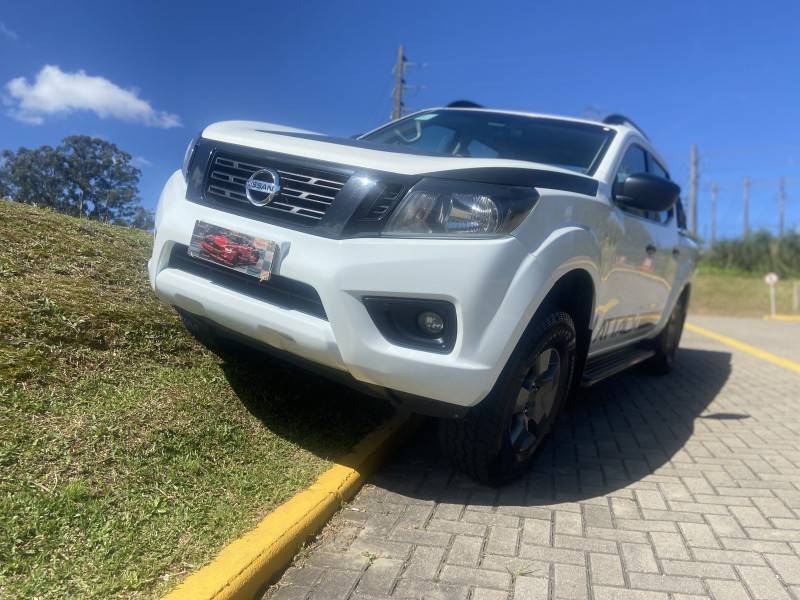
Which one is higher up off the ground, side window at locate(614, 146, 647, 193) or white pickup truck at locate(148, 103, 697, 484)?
side window at locate(614, 146, 647, 193)

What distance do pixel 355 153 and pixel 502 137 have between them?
1661 mm

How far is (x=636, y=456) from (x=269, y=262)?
2.48m

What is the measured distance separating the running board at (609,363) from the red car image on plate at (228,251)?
190 cm

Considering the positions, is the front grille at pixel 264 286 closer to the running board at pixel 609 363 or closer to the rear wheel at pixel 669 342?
the running board at pixel 609 363

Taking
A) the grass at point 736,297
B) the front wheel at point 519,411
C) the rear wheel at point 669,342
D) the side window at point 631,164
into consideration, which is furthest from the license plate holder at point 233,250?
the grass at point 736,297

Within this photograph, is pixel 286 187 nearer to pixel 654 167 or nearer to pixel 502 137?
pixel 502 137

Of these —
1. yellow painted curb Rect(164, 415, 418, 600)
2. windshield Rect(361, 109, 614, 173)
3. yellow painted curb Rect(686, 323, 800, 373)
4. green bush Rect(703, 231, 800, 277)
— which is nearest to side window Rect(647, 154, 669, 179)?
windshield Rect(361, 109, 614, 173)

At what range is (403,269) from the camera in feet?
7.87

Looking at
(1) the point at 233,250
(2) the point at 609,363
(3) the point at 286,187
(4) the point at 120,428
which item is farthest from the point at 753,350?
(4) the point at 120,428

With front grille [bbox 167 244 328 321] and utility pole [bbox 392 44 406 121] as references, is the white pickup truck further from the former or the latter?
utility pole [bbox 392 44 406 121]

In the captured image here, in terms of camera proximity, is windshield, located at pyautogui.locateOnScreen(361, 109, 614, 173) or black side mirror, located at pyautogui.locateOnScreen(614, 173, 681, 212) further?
windshield, located at pyautogui.locateOnScreen(361, 109, 614, 173)

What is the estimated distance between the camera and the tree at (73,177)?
4.15 metres

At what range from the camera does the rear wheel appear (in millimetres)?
6111

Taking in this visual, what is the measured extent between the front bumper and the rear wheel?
4036 millimetres
